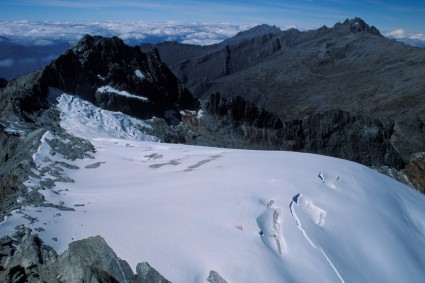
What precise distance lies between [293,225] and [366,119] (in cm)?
3947

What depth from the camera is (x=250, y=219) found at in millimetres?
12391

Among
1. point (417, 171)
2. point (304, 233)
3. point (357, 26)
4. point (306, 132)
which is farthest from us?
point (357, 26)

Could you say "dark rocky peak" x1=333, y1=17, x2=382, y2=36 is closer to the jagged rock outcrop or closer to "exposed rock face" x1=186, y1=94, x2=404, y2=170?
"exposed rock face" x1=186, y1=94, x2=404, y2=170

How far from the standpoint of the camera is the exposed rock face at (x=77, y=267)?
328 inches

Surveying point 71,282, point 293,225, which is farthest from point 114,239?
point 293,225

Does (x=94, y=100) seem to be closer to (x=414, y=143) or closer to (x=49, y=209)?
(x=49, y=209)

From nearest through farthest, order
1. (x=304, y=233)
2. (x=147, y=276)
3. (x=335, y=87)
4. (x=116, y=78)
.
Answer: (x=147, y=276) < (x=304, y=233) < (x=116, y=78) < (x=335, y=87)

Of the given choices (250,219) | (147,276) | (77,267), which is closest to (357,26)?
(250,219)

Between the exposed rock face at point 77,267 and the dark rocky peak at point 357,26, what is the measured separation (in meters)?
125

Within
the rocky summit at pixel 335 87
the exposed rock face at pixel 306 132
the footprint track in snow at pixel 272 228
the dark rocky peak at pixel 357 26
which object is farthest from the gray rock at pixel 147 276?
the dark rocky peak at pixel 357 26

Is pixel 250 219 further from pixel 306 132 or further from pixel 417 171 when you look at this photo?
pixel 306 132

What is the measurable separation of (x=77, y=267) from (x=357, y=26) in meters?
132

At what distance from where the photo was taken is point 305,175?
15719 mm

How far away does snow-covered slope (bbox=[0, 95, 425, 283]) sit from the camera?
424 inches
